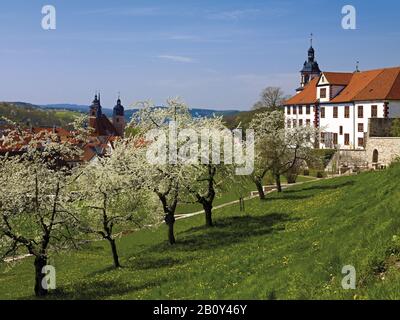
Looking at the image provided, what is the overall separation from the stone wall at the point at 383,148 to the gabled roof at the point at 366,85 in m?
15.9

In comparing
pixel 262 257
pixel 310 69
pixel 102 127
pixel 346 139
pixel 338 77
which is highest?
pixel 310 69

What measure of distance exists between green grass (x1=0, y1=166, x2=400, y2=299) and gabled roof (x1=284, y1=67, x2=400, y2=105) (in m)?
28.5

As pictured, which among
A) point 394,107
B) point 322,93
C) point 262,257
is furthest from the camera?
point 322,93

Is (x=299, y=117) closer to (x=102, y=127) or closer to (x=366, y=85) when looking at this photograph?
(x=366, y=85)

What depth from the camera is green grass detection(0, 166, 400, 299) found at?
12.3m

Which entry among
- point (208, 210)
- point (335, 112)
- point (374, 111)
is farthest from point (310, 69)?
point (208, 210)

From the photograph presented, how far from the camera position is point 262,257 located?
19.0 metres

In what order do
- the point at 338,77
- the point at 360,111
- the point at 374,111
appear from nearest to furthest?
the point at 374,111, the point at 360,111, the point at 338,77

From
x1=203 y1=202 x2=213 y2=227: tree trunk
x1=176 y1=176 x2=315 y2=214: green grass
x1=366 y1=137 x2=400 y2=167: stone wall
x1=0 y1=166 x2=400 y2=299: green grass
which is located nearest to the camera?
x1=0 y1=166 x2=400 y2=299: green grass

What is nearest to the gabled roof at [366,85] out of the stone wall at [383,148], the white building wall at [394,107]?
the white building wall at [394,107]

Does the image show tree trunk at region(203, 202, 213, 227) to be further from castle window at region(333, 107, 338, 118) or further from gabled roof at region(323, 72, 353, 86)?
gabled roof at region(323, 72, 353, 86)

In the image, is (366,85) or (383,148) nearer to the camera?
(383,148)

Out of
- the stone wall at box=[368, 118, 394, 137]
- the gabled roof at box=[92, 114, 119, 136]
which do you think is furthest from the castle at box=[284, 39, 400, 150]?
the gabled roof at box=[92, 114, 119, 136]

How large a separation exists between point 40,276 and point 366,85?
190ft
